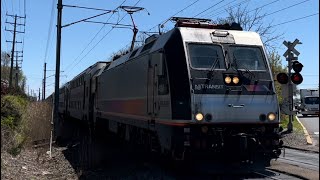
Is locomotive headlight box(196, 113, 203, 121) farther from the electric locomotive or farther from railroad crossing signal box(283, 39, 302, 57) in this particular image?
railroad crossing signal box(283, 39, 302, 57)

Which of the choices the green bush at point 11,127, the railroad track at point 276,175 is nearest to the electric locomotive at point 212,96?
the railroad track at point 276,175

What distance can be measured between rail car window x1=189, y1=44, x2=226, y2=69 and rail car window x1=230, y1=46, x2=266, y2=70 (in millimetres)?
339

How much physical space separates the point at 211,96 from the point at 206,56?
103 cm

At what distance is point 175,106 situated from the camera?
9.26 metres

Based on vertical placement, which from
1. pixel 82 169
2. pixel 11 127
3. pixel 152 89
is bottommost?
pixel 82 169

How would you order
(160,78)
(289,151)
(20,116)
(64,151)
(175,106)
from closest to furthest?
(175,106)
(160,78)
(289,151)
(20,116)
(64,151)

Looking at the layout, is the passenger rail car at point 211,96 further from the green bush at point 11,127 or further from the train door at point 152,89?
the green bush at point 11,127

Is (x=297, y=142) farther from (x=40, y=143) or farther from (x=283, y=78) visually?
(x=40, y=143)

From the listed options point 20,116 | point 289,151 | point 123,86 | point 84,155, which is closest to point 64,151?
point 20,116

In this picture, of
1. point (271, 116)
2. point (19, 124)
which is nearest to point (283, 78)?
point (271, 116)

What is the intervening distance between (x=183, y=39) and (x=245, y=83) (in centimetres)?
162

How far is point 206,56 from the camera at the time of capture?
32.4ft

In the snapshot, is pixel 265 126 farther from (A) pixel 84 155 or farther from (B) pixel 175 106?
(A) pixel 84 155

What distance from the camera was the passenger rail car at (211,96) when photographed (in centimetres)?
919
